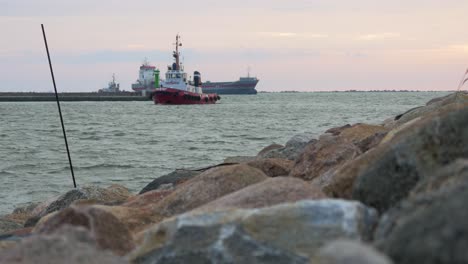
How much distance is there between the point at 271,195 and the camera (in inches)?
131

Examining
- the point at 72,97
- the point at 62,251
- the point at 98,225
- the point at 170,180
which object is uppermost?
the point at 62,251

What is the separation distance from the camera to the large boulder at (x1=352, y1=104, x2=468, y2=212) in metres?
2.84

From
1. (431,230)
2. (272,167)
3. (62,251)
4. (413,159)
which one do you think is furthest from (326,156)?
(431,230)

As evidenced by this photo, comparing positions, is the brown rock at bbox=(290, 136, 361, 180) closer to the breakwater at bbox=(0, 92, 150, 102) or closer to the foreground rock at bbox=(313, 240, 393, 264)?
the foreground rock at bbox=(313, 240, 393, 264)

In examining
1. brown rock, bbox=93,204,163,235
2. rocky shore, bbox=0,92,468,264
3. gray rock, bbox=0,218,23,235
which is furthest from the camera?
gray rock, bbox=0,218,23,235

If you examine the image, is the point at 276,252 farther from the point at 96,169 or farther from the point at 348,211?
the point at 96,169

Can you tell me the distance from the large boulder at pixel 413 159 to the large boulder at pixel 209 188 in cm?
141

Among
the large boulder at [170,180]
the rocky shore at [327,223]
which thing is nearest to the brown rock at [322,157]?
the rocky shore at [327,223]

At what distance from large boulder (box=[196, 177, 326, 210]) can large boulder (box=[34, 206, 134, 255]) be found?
0.42 metres

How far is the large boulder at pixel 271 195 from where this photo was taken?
3275 mm

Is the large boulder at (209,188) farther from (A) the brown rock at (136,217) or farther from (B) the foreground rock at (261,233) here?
(B) the foreground rock at (261,233)

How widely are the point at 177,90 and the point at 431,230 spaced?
5881cm

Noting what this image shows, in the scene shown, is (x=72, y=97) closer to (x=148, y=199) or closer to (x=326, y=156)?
(x=326, y=156)

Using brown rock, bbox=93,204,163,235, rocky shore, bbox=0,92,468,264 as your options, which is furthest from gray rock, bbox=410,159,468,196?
brown rock, bbox=93,204,163,235
